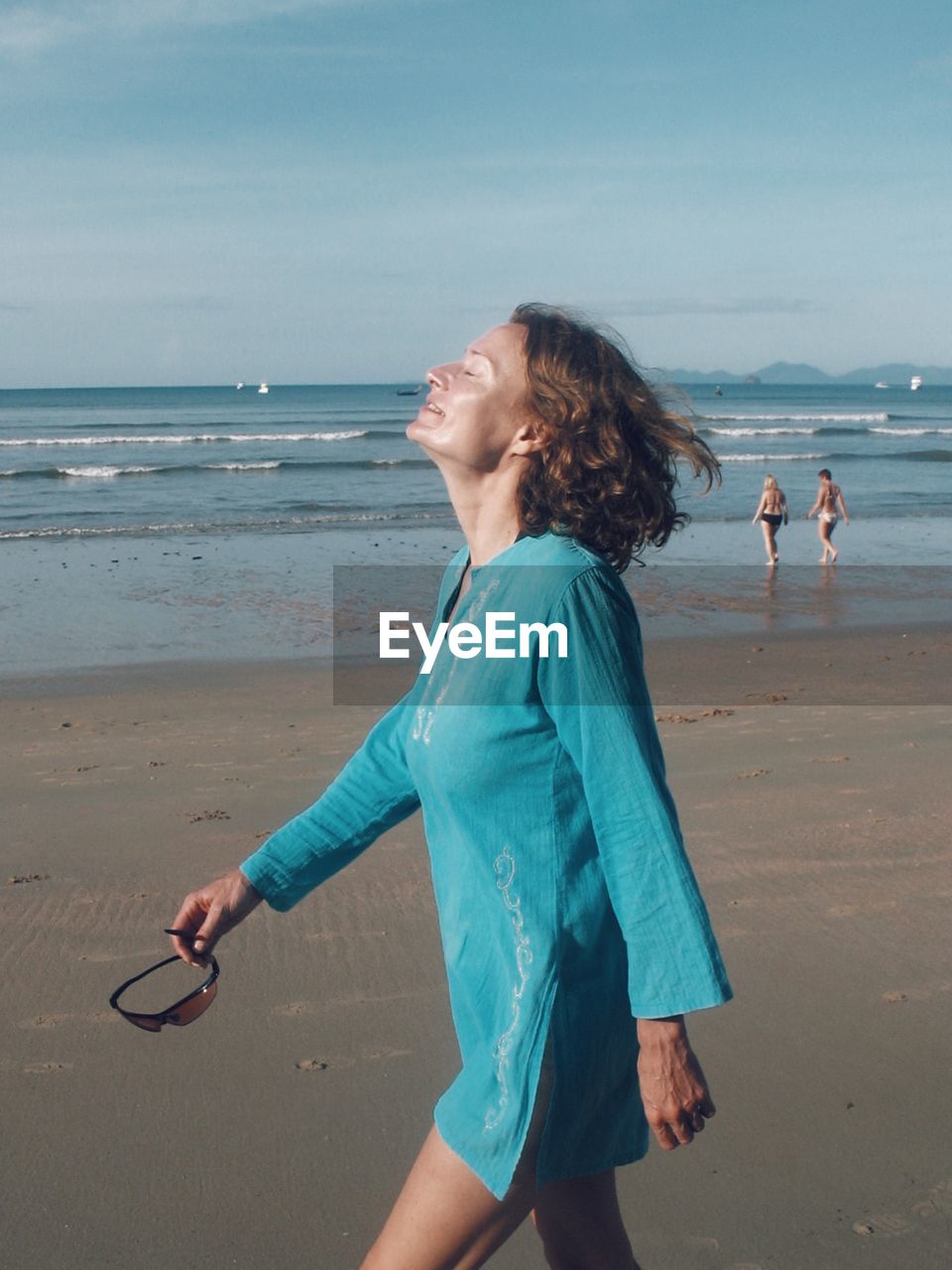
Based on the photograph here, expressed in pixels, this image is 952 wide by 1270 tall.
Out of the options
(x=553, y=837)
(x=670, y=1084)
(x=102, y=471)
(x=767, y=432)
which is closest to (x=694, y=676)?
(x=553, y=837)

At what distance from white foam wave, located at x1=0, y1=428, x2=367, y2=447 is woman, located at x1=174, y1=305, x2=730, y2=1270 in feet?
149

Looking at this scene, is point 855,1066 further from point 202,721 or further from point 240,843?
point 202,721

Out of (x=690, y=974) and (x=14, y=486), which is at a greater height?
(x=690, y=974)

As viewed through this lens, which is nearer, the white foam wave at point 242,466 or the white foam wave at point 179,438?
the white foam wave at point 242,466

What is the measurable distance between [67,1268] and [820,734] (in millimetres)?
6255

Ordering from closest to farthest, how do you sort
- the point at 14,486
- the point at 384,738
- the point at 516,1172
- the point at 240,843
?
1. the point at 516,1172
2. the point at 384,738
3. the point at 240,843
4. the point at 14,486

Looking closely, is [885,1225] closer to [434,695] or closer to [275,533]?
[434,695]

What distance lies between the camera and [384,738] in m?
2.35

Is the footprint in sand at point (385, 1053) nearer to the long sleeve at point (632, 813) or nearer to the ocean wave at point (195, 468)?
the long sleeve at point (632, 813)

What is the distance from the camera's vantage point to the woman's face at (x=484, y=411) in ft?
Result: 6.91

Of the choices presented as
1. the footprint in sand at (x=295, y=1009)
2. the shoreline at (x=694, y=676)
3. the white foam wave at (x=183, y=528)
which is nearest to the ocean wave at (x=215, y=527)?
the white foam wave at (x=183, y=528)

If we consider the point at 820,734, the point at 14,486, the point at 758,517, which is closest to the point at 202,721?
the point at 820,734

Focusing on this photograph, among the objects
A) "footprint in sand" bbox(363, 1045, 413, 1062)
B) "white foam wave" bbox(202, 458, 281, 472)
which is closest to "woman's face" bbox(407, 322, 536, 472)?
"footprint in sand" bbox(363, 1045, 413, 1062)

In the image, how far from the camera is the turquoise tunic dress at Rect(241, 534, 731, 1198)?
181 centimetres
